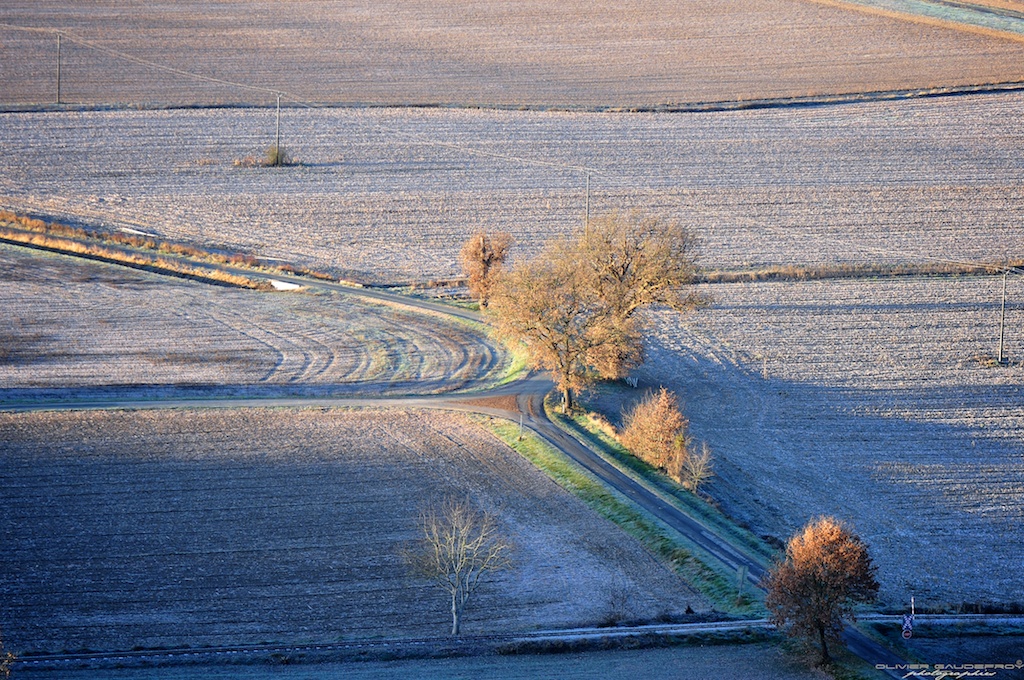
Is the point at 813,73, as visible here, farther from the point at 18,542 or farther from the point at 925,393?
the point at 18,542

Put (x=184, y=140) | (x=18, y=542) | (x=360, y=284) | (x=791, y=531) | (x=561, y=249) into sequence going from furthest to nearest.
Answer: (x=184, y=140), (x=360, y=284), (x=561, y=249), (x=791, y=531), (x=18, y=542)

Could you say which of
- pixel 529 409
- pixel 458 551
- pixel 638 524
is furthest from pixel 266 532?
pixel 529 409

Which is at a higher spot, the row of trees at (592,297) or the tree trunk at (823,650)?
the row of trees at (592,297)

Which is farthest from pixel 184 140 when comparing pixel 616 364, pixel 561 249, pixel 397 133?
pixel 616 364

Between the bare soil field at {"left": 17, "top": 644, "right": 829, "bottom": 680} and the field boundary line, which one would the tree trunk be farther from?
the field boundary line

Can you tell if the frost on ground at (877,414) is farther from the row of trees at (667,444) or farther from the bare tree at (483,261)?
the bare tree at (483,261)

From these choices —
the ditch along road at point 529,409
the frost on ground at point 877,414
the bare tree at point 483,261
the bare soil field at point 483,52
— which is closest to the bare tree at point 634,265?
the frost on ground at point 877,414
